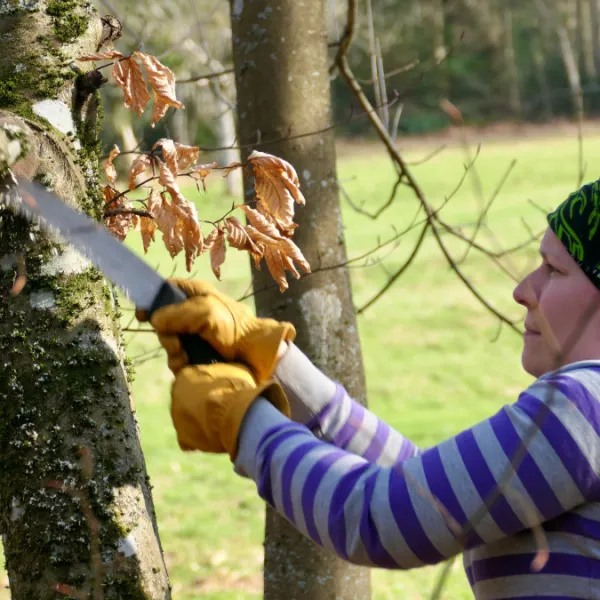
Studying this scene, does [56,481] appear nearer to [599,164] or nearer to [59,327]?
[59,327]

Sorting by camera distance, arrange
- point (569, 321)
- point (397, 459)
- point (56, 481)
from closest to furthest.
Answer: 1. point (569, 321)
2. point (56, 481)
3. point (397, 459)

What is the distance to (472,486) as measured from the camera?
126 centimetres

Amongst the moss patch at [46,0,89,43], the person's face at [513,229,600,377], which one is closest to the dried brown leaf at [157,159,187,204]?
the moss patch at [46,0,89,43]

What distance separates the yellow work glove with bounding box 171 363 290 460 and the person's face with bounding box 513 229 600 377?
0.48 metres

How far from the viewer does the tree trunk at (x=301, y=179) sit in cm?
258

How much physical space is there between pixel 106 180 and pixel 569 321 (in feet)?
4.21

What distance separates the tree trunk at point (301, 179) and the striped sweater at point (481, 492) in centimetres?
119

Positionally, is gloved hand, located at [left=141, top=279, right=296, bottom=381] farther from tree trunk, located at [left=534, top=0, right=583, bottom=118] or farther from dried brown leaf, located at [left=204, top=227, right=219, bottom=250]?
tree trunk, located at [left=534, top=0, right=583, bottom=118]

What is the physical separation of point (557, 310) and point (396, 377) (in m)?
7.57

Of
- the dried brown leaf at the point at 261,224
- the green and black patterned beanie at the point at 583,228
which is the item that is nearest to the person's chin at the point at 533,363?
the green and black patterned beanie at the point at 583,228

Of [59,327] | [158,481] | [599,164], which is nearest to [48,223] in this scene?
[59,327]

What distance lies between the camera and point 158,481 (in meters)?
6.43

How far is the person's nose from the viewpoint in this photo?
153 cm

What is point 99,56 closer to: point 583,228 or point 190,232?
point 190,232
